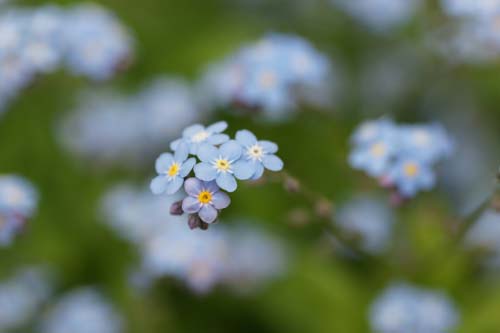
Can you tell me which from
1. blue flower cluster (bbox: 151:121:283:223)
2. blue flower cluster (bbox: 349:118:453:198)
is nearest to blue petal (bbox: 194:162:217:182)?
blue flower cluster (bbox: 151:121:283:223)

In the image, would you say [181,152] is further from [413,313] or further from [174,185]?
[413,313]

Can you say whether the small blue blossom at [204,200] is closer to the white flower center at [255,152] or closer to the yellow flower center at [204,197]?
the yellow flower center at [204,197]

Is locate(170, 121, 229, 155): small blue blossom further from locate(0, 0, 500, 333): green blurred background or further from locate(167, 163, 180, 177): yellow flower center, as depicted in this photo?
locate(0, 0, 500, 333): green blurred background

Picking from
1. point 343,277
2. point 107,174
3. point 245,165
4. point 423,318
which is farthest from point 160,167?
point 107,174

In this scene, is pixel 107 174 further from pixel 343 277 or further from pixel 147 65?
pixel 343 277

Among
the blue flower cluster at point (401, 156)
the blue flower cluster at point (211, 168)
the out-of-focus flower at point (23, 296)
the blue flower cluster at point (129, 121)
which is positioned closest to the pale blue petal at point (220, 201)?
the blue flower cluster at point (211, 168)

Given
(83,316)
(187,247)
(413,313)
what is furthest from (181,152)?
(83,316)

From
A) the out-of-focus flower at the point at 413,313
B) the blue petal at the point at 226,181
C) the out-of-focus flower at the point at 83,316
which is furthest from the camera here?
the out-of-focus flower at the point at 83,316
